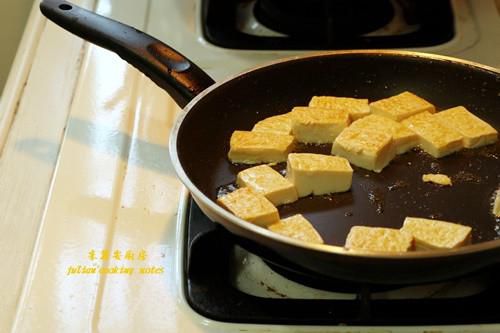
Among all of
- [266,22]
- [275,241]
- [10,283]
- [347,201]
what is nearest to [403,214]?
[347,201]

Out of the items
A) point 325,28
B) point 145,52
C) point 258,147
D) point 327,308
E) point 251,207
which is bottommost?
point 327,308

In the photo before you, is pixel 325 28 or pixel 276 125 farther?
pixel 325 28

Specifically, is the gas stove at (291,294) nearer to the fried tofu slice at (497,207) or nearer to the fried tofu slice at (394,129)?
the fried tofu slice at (497,207)

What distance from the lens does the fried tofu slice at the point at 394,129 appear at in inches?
34.9

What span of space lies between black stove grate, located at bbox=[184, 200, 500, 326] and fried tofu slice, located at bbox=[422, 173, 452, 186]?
0.49 ft

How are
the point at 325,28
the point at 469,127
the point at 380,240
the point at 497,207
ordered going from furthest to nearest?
the point at 325,28, the point at 469,127, the point at 497,207, the point at 380,240

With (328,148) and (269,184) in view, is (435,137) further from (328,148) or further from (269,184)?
(269,184)

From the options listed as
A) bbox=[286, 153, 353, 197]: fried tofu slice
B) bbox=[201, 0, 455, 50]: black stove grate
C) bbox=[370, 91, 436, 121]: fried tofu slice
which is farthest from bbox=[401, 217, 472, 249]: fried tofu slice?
bbox=[201, 0, 455, 50]: black stove grate

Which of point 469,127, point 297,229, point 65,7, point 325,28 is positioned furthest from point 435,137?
point 65,7

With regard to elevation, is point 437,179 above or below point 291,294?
above

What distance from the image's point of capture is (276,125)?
92 cm

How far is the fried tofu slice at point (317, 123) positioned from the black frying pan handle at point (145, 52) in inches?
4.8

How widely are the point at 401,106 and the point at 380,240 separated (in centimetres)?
30

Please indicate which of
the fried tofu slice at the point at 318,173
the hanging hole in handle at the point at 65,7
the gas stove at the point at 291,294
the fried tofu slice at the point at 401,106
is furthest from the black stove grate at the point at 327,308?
the hanging hole in handle at the point at 65,7
